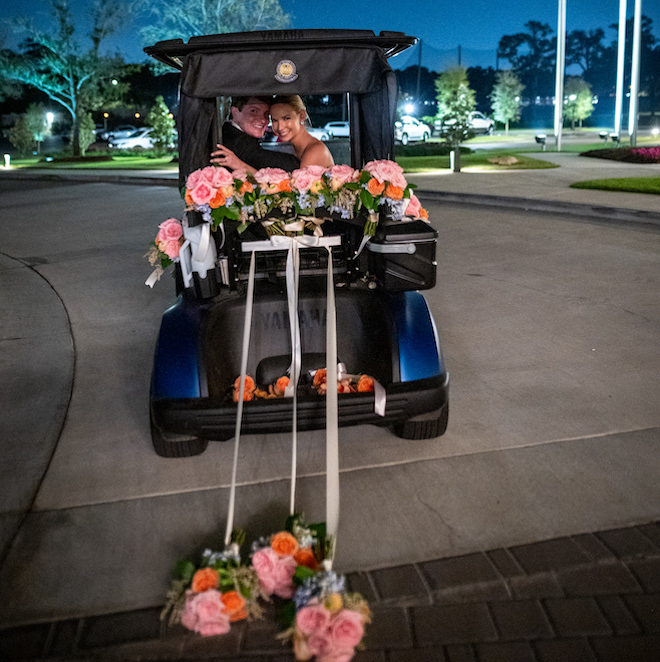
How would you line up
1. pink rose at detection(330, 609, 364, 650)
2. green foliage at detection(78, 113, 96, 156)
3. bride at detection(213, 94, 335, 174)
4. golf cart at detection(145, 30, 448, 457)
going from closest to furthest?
pink rose at detection(330, 609, 364, 650), golf cart at detection(145, 30, 448, 457), bride at detection(213, 94, 335, 174), green foliage at detection(78, 113, 96, 156)

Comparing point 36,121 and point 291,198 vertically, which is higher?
point 36,121

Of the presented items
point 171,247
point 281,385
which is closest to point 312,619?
point 281,385

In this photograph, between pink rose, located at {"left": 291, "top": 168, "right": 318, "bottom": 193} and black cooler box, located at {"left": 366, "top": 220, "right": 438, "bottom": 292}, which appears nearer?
black cooler box, located at {"left": 366, "top": 220, "right": 438, "bottom": 292}

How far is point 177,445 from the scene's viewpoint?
353 cm

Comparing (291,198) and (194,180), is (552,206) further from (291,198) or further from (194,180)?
(194,180)

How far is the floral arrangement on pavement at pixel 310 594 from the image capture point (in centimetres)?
218

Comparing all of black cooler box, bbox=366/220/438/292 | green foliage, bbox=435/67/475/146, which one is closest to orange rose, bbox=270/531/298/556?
black cooler box, bbox=366/220/438/292

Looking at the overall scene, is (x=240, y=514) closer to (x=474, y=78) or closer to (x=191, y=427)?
(x=191, y=427)

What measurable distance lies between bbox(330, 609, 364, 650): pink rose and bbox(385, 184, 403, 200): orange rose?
2267 millimetres

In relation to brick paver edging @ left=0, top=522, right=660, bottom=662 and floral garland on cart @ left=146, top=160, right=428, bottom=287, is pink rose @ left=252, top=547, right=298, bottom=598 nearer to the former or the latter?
brick paver edging @ left=0, top=522, right=660, bottom=662

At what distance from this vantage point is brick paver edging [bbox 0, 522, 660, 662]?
227cm

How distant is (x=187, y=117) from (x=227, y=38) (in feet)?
1.66

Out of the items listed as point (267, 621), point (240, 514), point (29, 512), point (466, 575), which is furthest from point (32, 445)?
point (466, 575)

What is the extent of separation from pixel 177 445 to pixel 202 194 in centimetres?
134
